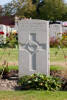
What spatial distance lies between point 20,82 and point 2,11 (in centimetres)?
5190

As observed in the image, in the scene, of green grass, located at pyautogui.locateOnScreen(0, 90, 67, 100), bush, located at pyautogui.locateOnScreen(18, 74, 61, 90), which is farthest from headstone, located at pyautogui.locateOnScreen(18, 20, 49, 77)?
green grass, located at pyautogui.locateOnScreen(0, 90, 67, 100)

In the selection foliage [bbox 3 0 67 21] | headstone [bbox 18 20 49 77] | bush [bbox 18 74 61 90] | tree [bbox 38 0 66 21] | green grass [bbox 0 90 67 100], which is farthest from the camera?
tree [bbox 38 0 66 21]

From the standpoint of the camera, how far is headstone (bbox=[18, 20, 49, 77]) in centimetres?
788

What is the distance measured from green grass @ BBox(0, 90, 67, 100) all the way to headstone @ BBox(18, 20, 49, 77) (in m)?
1.15

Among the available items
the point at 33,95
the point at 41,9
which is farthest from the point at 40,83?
the point at 41,9

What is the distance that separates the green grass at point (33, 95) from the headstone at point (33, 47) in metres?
1.15

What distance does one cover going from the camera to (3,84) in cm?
759

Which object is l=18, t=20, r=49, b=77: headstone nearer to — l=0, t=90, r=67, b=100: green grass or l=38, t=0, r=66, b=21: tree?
l=0, t=90, r=67, b=100: green grass

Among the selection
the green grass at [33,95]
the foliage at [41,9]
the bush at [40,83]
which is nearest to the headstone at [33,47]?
the bush at [40,83]

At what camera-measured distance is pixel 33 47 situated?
802cm

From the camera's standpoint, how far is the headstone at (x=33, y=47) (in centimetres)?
788

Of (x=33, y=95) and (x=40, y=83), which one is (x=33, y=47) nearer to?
(x=40, y=83)

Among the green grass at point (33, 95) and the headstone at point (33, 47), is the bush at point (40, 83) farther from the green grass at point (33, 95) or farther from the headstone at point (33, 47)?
the headstone at point (33, 47)

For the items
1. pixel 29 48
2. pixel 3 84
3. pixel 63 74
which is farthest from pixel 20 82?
pixel 63 74
